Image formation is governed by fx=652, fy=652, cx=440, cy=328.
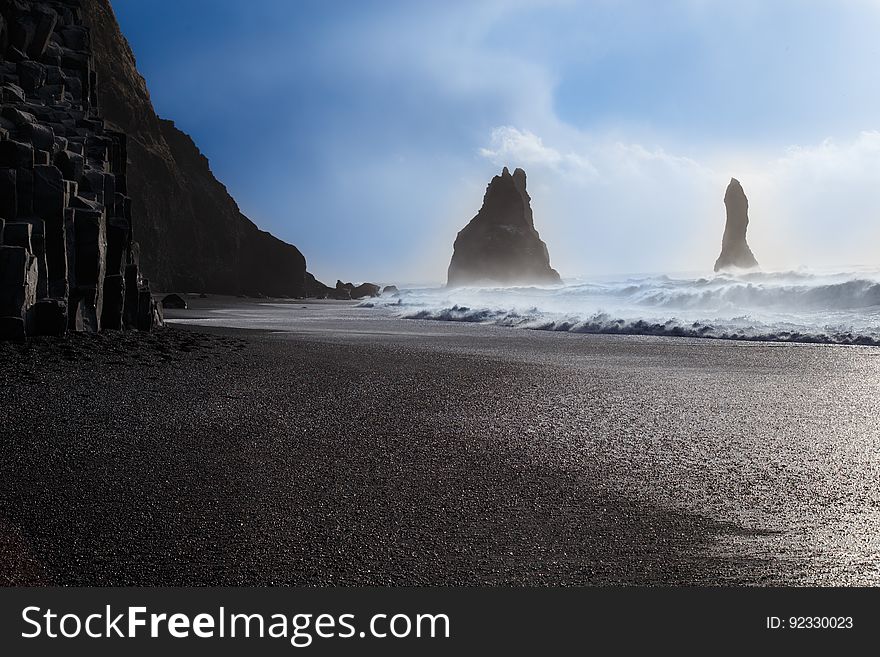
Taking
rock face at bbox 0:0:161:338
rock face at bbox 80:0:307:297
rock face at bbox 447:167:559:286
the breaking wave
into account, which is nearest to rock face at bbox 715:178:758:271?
rock face at bbox 447:167:559:286

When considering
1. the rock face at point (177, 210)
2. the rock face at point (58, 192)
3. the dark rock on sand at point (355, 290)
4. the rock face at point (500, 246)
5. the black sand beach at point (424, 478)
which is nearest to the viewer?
the black sand beach at point (424, 478)

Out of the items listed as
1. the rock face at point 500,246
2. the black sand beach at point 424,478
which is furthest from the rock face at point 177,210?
the rock face at point 500,246

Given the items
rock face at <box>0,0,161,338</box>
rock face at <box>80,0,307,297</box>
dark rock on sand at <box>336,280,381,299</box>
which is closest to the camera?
rock face at <box>0,0,161,338</box>

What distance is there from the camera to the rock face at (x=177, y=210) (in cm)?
4694

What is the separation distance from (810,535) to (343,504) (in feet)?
7.16

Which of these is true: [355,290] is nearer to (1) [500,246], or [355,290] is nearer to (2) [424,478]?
(1) [500,246]

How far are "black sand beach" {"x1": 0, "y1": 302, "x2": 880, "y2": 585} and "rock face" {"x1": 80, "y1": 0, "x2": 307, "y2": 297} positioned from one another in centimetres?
4174

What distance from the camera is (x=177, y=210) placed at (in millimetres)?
54062

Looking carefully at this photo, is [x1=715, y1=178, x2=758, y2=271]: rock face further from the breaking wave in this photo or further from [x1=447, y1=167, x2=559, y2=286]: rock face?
the breaking wave

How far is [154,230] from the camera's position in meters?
48.8

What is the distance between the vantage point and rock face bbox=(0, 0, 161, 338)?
28.4 ft

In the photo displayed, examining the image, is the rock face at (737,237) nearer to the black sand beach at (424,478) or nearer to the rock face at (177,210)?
the rock face at (177,210)

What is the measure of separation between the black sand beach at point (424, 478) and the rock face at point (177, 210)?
1643 inches

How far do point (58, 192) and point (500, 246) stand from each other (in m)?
99.3
